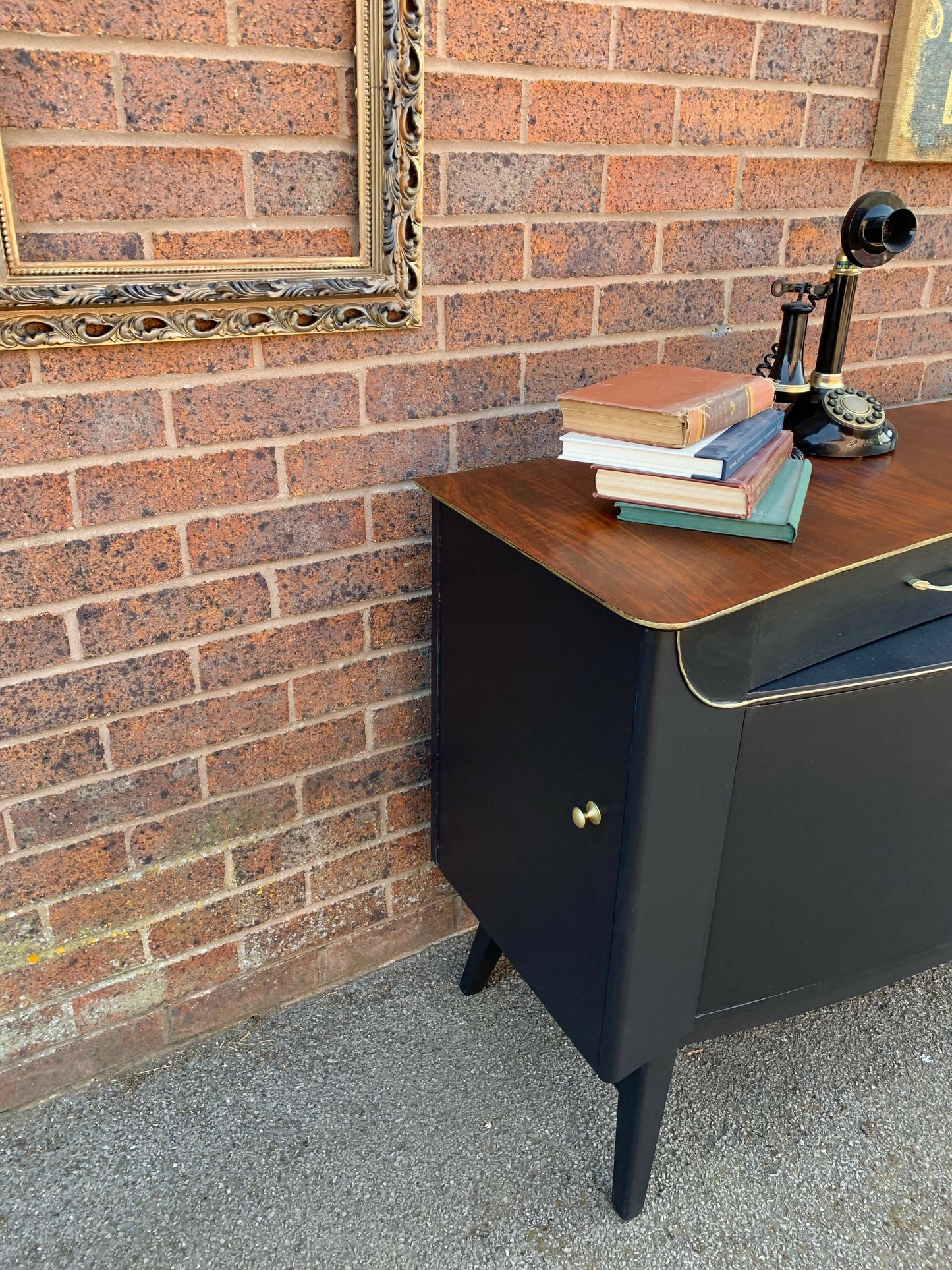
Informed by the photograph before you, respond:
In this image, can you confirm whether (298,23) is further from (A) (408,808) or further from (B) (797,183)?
(A) (408,808)

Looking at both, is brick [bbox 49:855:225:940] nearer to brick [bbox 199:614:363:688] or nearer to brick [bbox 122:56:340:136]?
brick [bbox 199:614:363:688]

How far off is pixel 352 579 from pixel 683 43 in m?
0.95

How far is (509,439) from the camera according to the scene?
1569 mm

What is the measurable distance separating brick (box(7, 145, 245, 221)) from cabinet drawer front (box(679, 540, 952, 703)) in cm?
80

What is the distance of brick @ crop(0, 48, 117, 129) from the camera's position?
1078 mm

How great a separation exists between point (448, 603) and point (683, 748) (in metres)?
0.49

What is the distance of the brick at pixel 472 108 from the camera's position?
1317 millimetres

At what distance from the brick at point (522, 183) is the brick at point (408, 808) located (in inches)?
36.9

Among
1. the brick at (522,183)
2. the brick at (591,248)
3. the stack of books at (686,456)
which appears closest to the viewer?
the stack of books at (686,456)

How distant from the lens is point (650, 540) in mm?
1171

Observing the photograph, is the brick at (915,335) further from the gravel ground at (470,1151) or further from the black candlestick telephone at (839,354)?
the gravel ground at (470,1151)

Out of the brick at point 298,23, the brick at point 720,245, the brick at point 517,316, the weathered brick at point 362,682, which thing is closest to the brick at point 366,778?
the weathered brick at point 362,682

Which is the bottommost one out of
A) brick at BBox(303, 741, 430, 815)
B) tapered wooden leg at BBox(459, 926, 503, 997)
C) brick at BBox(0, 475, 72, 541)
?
tapered wooden leg at BBox(459, 926, 503, 997)

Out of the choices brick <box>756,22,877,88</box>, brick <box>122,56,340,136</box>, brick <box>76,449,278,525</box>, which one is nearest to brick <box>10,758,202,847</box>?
brick <box>76,449,278,525</box>
